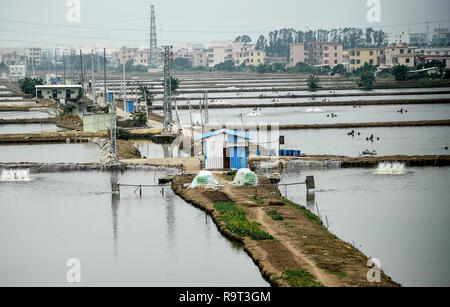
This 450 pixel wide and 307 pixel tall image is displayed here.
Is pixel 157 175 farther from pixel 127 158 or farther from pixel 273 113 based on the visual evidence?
pixel 273 113

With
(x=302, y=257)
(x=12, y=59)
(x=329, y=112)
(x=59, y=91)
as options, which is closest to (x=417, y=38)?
(x=12, y=59)

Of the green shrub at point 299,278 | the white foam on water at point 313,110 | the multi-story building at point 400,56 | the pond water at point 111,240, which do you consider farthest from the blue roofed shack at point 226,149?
the multi-story building at point 400,56

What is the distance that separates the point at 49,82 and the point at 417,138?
54.8m

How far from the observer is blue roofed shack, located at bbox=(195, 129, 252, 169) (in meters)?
23.0

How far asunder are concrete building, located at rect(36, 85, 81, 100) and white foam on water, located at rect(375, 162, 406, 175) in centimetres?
4170

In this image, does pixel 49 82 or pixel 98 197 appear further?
pixel 49 82

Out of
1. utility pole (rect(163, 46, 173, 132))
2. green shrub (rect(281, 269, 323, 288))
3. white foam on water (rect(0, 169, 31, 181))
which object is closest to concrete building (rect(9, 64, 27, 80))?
utility pole (rect(163, 46, 173, 132))

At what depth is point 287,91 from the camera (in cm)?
6662

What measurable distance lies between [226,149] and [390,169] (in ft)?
16.1

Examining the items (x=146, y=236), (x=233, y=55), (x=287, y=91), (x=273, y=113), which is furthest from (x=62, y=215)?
(x=233, y=55)

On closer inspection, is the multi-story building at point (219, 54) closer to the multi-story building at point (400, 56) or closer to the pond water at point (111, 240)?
the multi-story building at point (400, 56)

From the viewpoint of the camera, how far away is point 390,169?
23.6 metres

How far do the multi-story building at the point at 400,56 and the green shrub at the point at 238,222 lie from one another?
67.2 meters

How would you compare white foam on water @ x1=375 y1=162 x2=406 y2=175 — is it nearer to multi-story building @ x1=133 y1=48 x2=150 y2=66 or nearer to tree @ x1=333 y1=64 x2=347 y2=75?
tree @ x1=333 y1=64 x2=347 y2=75
